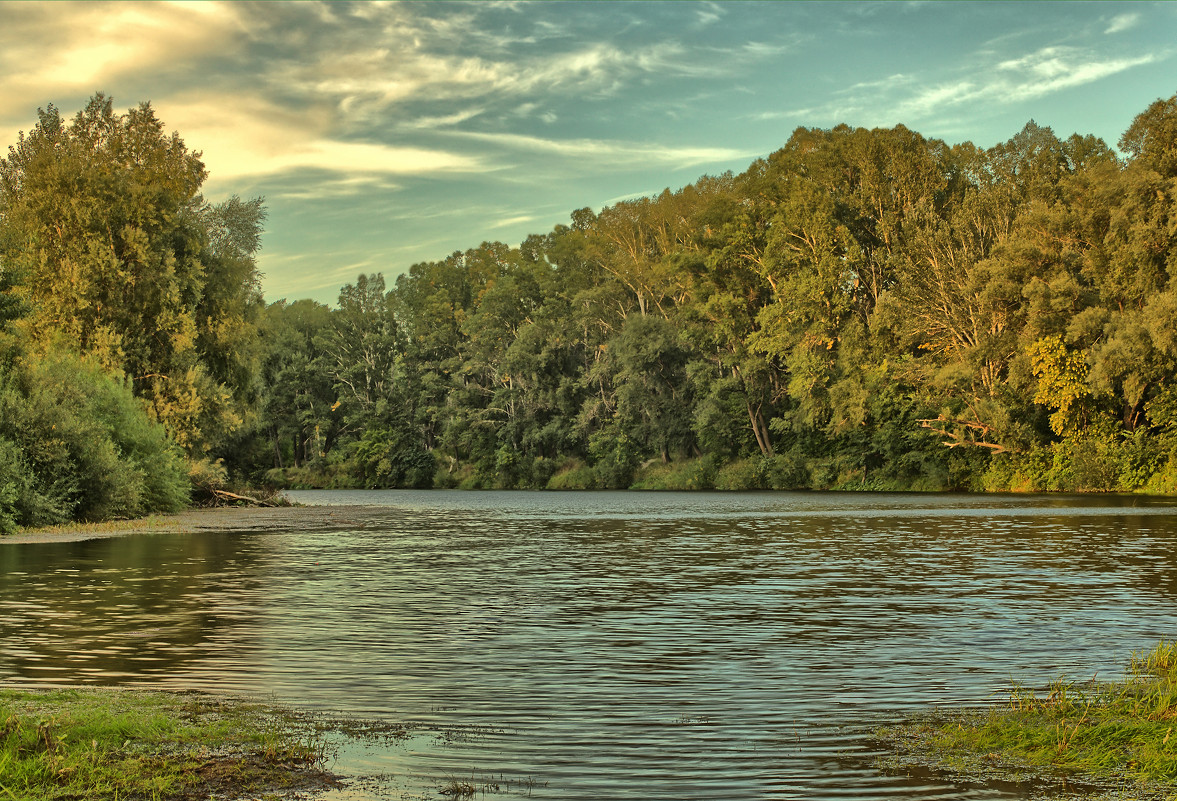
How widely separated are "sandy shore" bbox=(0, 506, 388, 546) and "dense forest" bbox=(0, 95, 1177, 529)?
1.16 meters

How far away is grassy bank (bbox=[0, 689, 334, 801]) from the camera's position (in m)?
7.32

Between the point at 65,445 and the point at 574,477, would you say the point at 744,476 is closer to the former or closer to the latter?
the point at 574,477

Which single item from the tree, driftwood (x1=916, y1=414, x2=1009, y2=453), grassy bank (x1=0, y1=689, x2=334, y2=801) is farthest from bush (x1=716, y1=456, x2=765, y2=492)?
grassy bank (x1=0, y1=689, x2=334, y2=801)

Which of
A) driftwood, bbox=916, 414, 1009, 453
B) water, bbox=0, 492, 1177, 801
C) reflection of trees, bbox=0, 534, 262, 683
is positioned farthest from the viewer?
driftwood, bbox=916, 414, 1009, 453

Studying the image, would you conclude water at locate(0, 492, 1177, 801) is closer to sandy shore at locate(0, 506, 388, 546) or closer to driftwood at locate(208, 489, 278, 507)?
sandy shore at locate(0, 506, 388, 546)

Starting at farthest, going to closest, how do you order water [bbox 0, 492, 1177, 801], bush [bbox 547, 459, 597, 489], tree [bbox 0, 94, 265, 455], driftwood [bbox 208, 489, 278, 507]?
1. bush [bbox 547, 459, 597, 489]
2. driftwood [bbox 208, 489, 278, 507]
3. tree [bbox 0, 94, 265, 455]
4. water [bbox 0, 492, 1177, 801]

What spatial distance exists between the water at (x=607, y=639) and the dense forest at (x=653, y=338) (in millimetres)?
16163

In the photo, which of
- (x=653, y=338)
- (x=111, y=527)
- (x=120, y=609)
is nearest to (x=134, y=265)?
(x=111, y=527)

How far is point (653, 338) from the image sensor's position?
3595 inches

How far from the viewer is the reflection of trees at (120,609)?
12789 millimetres

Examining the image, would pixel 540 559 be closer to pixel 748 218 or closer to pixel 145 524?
pixel 145 524

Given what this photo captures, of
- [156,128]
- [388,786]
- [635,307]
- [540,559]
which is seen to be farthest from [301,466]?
[388,786]

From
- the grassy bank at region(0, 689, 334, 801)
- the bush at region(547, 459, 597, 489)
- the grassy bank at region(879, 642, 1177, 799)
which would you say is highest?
the grassy bank at region(0, 689, 334, 801)

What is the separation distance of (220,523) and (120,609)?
82.7 ft
